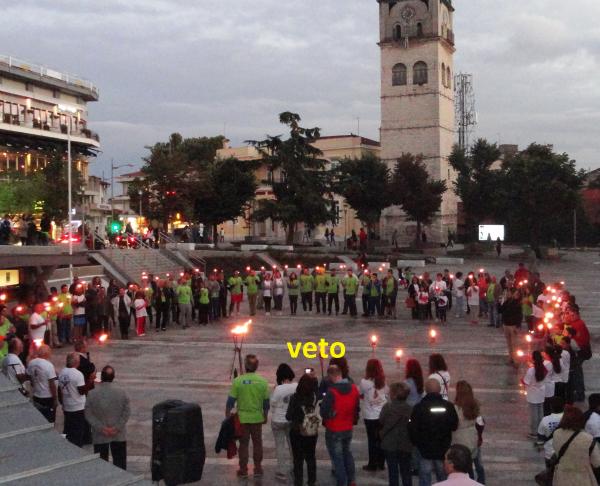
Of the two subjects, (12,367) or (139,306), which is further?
(139,306)

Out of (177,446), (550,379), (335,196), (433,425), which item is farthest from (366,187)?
(177,446)

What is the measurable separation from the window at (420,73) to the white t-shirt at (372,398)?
6211 cm

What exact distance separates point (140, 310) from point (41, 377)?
1182 centimetres

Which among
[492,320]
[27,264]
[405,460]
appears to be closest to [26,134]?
[27,264]

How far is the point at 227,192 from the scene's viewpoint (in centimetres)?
5500

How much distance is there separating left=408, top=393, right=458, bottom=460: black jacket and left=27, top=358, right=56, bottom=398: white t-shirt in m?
5.26

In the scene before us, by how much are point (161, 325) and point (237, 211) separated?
32.0 m

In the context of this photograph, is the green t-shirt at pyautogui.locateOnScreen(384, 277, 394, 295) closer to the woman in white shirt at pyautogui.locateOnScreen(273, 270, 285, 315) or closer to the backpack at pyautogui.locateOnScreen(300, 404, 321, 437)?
the woman in white shirt at pyautogui.locateOnScreen(273, 270, 285, 315)

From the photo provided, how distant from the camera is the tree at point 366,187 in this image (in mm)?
56094

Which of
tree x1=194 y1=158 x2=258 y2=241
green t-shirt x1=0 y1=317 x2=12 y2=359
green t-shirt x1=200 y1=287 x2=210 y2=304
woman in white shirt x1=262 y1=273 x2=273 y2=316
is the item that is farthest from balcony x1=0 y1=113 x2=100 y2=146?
green t-shirt x1=0 y1=317 x2=12 y2=359

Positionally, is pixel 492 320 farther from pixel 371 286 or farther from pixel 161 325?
pixel 161 325

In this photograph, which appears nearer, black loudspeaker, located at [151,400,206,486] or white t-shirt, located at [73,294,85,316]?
black loudspeaker, located at [151,400,206,486]

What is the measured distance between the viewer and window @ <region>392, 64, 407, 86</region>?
69.3m

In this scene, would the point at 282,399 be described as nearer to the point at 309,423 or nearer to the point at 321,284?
the point at 309,423
